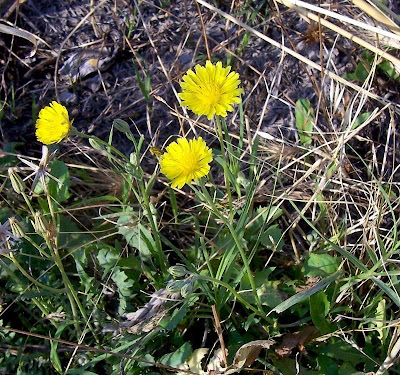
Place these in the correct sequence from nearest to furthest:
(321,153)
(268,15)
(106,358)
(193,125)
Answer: (106,358) → (321,153) → (193,125) → (268,15)

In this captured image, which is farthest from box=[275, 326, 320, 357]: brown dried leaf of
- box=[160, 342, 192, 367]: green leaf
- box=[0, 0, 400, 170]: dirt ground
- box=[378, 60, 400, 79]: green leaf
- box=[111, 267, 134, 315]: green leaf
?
box=[378, 60, 400, 79]: green leaf

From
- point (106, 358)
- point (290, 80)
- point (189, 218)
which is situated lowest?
point (106, 358)

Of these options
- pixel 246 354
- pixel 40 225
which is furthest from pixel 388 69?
pixel 40 225

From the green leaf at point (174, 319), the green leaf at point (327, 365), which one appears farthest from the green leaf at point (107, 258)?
the green leaf at point (327, 365)

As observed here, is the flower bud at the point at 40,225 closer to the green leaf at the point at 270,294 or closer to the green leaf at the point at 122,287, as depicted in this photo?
the green leaf at the point at 122,287

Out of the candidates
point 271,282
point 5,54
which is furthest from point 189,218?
point 5,54

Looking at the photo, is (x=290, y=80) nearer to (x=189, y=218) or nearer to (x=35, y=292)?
(x=189, y=218)

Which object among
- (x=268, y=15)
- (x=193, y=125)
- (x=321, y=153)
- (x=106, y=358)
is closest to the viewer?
(x=106, y=358)

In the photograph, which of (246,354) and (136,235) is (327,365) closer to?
(246,354)
